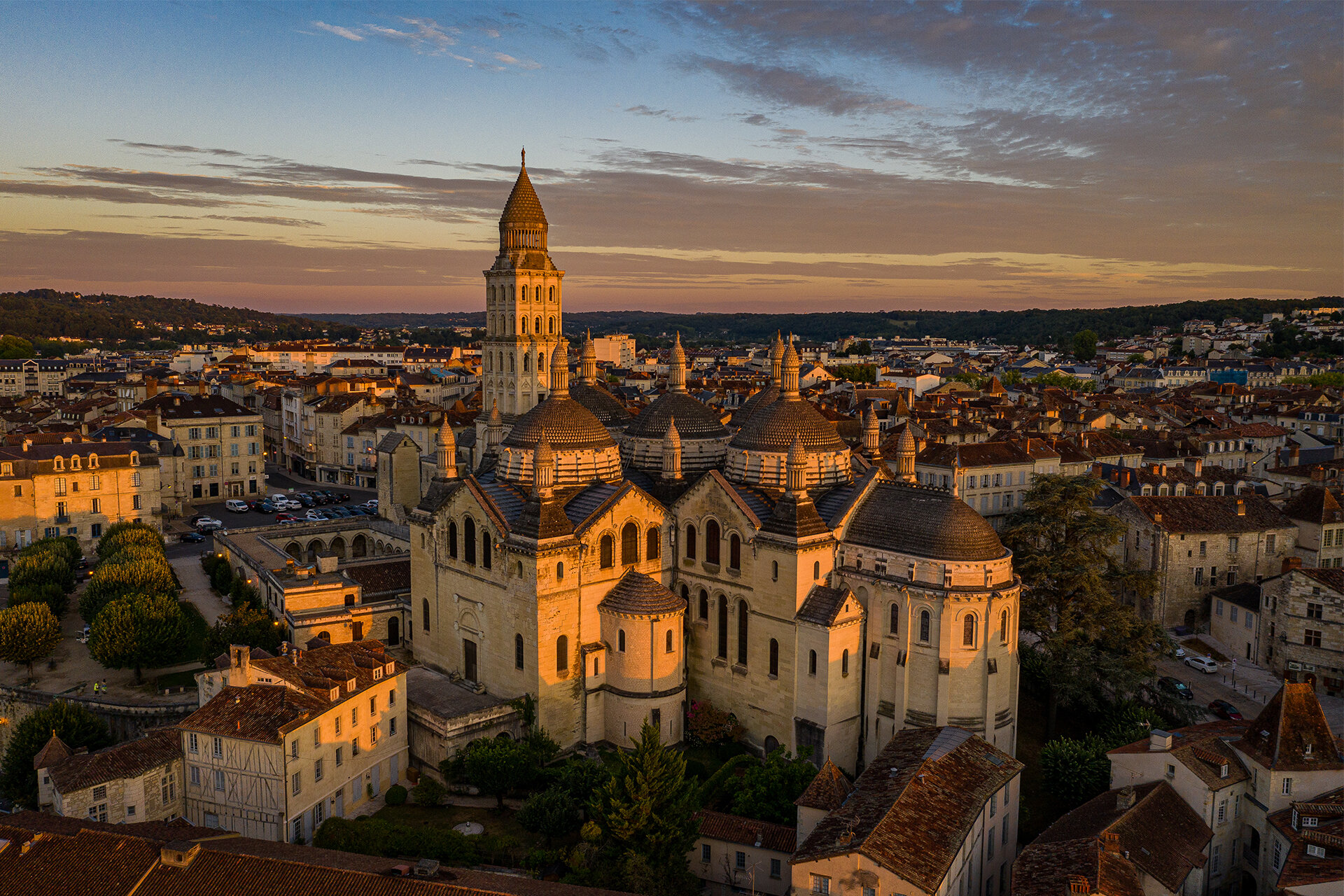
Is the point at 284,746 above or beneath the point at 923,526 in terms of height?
beneath

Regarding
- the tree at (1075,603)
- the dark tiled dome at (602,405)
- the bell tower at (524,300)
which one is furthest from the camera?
the bell tower at (524,300)

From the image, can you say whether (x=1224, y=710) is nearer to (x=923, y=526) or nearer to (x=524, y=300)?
(x=923, y=526)

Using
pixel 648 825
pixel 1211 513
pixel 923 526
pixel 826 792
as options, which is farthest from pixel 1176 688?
pixel 648 825

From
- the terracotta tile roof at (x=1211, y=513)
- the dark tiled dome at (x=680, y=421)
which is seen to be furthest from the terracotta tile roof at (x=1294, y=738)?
the terracotta tile roof at (x=1211, y=513)

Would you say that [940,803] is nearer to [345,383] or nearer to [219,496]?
[219,496]

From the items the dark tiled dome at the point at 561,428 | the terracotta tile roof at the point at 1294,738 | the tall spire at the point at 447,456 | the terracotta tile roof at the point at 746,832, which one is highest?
the dark tiled dome at the point at 561,428

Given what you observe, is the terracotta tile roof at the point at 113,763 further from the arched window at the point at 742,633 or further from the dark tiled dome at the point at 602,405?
the dark tiled dome at the point at 602,405
